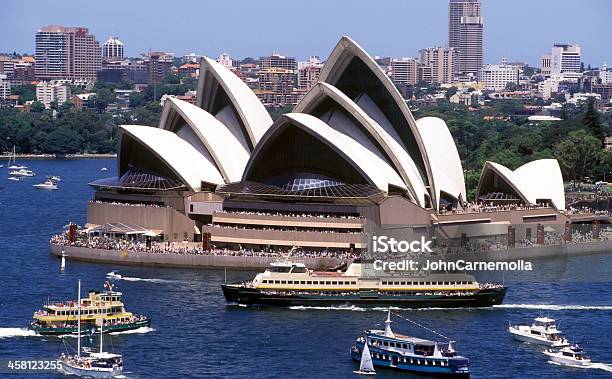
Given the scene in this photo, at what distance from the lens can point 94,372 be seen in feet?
131

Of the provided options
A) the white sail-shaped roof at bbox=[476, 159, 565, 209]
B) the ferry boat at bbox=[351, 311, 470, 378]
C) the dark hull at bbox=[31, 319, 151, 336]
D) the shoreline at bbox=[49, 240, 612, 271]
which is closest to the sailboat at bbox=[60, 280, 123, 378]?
the dark hull at bbox=[31, 319, 151, 336]

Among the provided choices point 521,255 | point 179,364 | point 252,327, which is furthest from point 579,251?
point 179,364

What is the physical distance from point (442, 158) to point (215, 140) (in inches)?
374

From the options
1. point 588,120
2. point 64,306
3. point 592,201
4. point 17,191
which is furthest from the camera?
point 588,120

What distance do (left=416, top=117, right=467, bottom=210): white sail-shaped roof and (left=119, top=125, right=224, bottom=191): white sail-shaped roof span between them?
8.70 metres

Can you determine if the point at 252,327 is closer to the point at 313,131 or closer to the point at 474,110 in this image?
the point at 313,131

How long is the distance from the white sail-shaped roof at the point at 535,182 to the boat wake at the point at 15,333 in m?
29.4

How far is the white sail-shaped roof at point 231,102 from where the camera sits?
68.2 metres

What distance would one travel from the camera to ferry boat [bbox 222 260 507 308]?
50000 millimetres

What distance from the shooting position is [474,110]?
19200 cm

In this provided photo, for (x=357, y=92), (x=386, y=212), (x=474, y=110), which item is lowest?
(x=386, y=212)

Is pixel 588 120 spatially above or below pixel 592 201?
above

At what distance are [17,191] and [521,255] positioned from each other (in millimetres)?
44889

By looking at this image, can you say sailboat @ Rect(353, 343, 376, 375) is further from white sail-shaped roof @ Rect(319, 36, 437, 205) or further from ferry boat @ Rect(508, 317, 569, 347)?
white sail-shaped roof @ Rect(319, 36, 437, 205)
